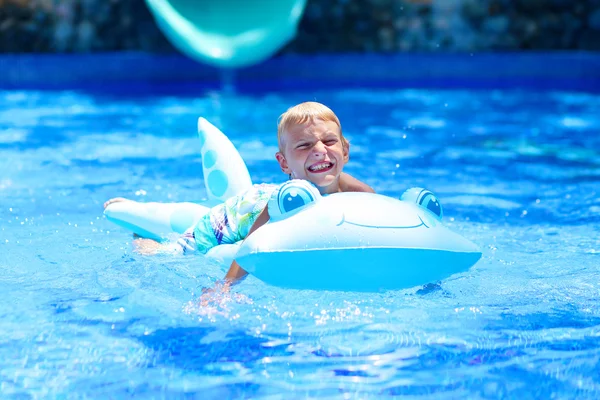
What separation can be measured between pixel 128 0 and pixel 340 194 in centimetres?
667

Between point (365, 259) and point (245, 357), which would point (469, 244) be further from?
point (245, 357)

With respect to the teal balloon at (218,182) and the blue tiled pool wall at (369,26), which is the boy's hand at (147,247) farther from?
the blue tiled pool wall at (369,26)

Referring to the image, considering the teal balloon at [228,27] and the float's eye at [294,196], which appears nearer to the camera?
the float's eye at [294,196]

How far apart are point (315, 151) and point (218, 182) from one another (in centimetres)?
82

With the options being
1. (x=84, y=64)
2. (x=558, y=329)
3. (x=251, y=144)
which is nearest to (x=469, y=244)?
(x=558, y=329)

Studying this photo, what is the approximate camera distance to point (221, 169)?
3.35 m

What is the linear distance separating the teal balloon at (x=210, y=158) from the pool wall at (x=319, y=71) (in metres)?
4.54

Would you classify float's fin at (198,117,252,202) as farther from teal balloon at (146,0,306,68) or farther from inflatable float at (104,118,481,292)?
teal balloon at (146,0,306,68)

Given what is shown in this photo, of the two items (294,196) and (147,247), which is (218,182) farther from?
(294,196)

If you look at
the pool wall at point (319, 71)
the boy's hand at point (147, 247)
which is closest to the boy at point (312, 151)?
the boy's hand at point (147, 247)

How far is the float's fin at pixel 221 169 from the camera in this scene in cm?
334

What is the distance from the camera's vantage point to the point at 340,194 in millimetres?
2539

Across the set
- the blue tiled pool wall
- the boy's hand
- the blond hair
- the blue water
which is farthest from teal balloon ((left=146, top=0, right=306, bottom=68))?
the blond hair

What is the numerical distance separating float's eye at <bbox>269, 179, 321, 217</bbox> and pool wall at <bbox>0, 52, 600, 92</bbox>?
5405 mm
